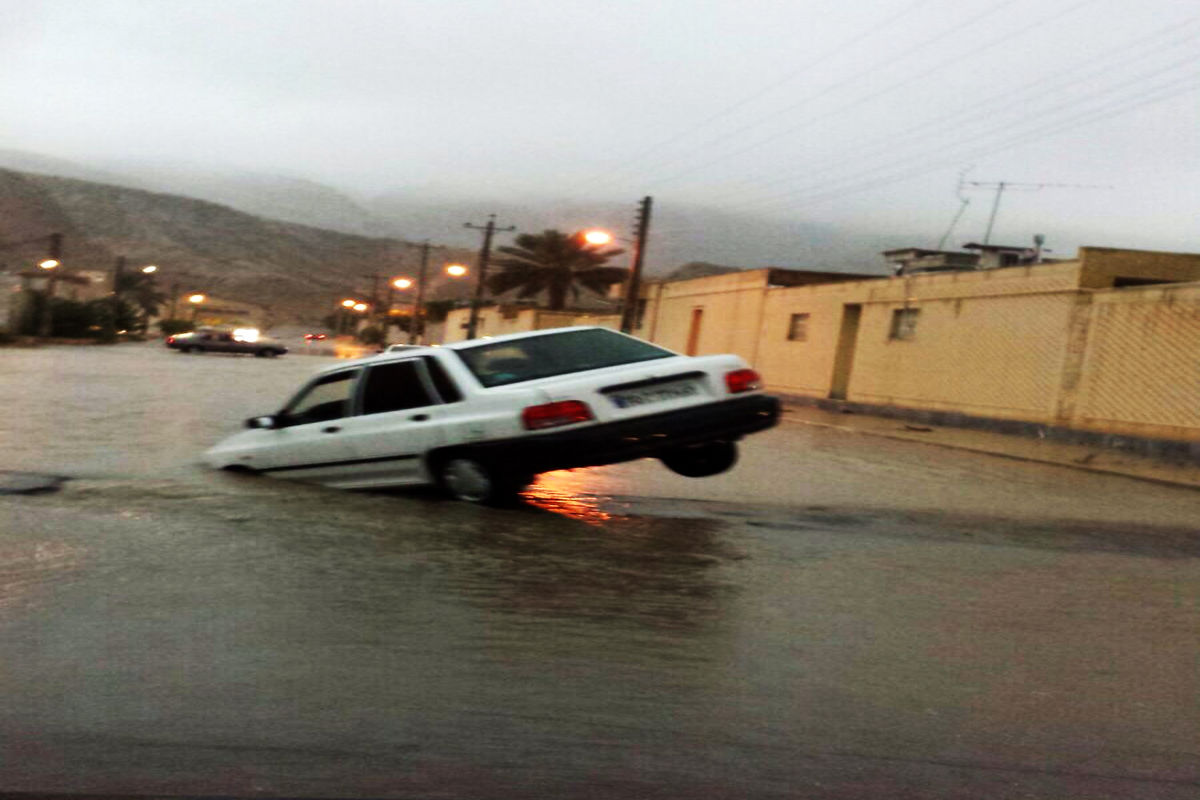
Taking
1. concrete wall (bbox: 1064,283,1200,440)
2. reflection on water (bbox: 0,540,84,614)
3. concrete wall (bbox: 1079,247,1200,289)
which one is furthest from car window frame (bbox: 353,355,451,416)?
concrete wall (bbox: 1079,247,1200,289)

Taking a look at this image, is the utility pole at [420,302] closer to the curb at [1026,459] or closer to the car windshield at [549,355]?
the curb at [1026,459]

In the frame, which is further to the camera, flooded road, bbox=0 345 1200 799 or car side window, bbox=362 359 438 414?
car side window, bbox=362 359 438 414

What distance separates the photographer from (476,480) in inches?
342

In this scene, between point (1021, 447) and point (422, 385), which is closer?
point (422, 385)

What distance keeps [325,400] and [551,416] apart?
2622mm

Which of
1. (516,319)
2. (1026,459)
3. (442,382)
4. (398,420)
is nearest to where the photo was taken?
(442,382)

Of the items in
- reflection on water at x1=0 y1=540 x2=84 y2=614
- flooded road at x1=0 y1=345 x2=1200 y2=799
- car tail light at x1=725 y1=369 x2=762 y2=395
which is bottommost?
reflection on water at x1=0 y1=540 x2=84 y2=614

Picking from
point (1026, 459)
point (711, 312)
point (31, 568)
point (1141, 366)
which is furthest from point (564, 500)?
point (711, 312)

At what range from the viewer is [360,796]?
344 centimetres

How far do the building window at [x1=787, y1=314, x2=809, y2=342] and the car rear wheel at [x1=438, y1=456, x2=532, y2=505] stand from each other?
91.5 feet

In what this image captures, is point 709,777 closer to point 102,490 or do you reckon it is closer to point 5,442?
point 102,490

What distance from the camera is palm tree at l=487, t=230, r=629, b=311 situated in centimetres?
6569

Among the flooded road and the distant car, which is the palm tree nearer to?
the distant car

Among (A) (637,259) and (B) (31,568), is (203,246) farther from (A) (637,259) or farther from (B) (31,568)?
(B) (31,568)
